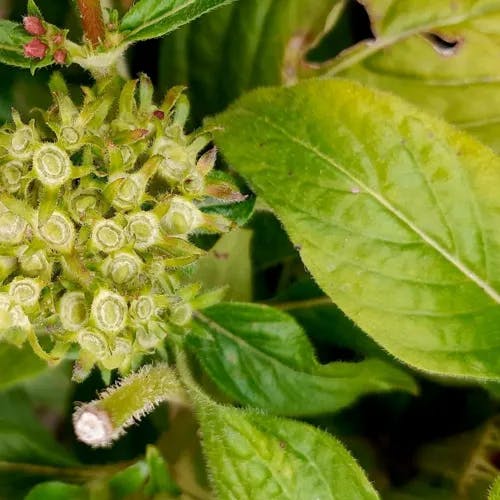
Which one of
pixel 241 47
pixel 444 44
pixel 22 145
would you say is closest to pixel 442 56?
pixel 444 44

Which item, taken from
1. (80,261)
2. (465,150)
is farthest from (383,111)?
(80,261)

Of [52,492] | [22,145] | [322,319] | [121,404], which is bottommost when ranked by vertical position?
[52,492]

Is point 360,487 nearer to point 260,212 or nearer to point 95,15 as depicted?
point 260,212

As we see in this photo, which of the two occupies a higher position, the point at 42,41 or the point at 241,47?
the point at 42,41

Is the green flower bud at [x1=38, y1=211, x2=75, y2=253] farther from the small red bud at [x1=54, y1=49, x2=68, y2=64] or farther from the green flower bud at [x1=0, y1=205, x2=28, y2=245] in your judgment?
the small red bud at [x1=54, y1=49, x2=68, y2=64]

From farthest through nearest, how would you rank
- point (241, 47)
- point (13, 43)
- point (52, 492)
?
point (241, 47) → point (52, 492) → point (13, 43)

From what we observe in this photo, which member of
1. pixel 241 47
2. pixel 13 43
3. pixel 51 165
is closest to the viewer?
pixel 51 165

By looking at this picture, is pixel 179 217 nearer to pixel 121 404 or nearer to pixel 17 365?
pixel 121 404
